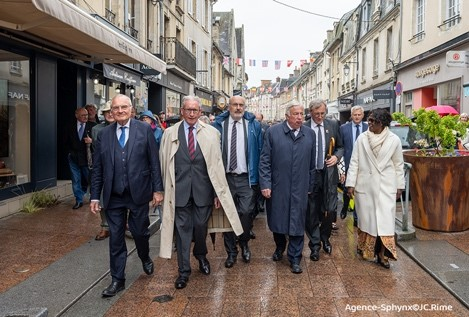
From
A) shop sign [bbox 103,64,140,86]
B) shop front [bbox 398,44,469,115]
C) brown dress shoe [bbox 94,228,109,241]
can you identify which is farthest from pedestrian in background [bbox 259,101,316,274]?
shop front [bbox 398,44,469,115]

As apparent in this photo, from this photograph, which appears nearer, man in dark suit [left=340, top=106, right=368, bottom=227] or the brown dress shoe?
the brown dress shoe

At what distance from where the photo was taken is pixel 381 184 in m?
4.97

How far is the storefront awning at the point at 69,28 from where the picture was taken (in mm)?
5566

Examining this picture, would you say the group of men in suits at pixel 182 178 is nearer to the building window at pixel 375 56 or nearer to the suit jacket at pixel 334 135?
the suit jacket at pixel 334 135

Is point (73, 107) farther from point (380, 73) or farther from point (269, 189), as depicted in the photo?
point (380, 73)

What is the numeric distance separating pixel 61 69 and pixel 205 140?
6687 mm

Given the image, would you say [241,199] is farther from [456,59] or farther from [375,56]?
[375,56]

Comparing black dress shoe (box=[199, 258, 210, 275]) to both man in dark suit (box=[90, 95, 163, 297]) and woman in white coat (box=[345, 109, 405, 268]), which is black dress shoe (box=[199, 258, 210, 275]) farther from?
woman in white coat (box=[345, 109, 405, 268])

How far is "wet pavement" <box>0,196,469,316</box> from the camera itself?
3.84 metres

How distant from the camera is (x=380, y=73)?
950 inches

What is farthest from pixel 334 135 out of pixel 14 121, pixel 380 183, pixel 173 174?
pixel 14 121

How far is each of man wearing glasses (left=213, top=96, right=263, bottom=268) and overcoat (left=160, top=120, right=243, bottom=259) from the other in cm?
43

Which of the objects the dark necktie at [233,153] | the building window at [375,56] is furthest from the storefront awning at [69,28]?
the building window at [375,56]

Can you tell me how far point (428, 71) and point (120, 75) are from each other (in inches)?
443
